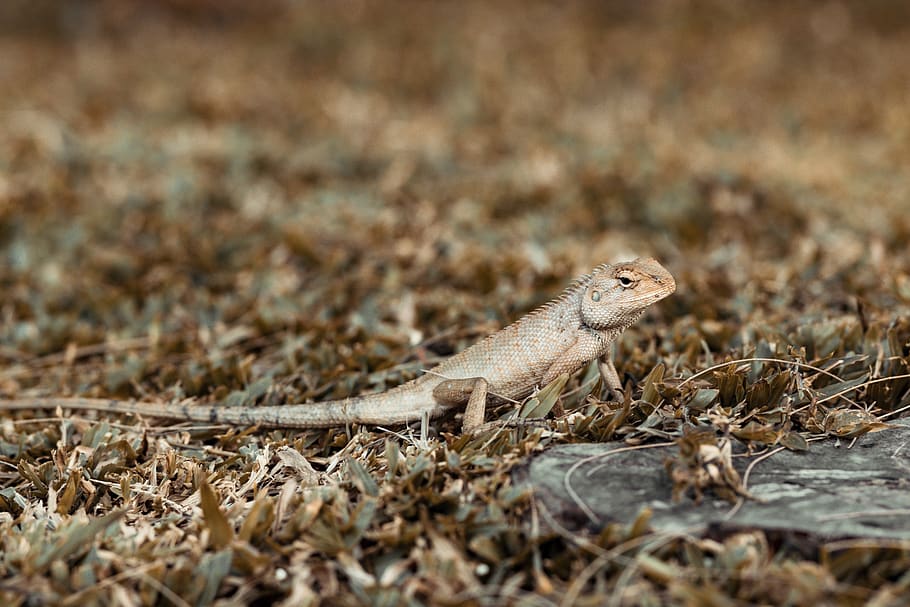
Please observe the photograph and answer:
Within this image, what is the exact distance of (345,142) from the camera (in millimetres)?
8641

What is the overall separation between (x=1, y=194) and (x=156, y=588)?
17.7 ft

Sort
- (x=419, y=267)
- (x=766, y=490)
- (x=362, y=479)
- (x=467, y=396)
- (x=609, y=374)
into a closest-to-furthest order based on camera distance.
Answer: (x=766, y=490) → (x=362, y=479) → (x=467, y=396) → (x=609, y=374) → (x=419, y=267)

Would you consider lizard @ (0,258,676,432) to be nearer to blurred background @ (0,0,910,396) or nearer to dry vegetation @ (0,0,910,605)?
dry vegetation @ (0,0,910,605)

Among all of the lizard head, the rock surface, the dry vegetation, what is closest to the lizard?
the lizard head

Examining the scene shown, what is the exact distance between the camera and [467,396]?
12.3 ft

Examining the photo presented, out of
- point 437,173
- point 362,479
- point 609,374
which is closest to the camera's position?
point 362,479

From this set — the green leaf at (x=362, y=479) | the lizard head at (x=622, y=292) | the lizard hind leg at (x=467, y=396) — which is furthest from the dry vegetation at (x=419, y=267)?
the lizard head at (x=622, y=292)

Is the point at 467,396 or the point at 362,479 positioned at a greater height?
the point at 467,396

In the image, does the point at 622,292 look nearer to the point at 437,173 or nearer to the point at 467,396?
the point at 467,396

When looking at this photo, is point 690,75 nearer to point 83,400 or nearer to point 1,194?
point 1,194

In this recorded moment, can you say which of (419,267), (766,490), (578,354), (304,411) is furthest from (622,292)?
(419,267)

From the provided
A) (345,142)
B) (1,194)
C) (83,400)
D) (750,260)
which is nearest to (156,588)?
(83,400)

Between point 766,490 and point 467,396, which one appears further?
point 467,396

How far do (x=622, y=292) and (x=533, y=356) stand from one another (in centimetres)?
46
